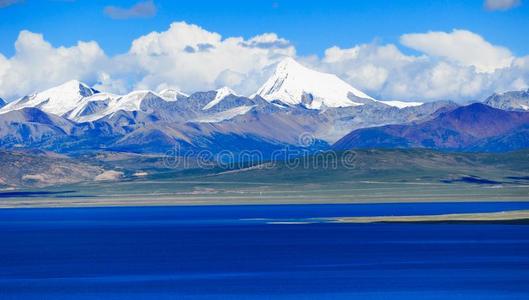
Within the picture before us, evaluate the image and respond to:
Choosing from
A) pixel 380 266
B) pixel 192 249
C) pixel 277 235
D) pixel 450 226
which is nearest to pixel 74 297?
pixel 380 266

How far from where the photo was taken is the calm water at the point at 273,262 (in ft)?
294

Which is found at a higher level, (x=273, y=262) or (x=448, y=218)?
(x=448, y=218)

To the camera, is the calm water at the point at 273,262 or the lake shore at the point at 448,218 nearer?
the calm water at the point at 273,262

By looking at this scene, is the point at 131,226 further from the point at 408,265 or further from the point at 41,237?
the point at 408,265

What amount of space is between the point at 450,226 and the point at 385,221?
52.1 ft

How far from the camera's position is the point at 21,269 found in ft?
356

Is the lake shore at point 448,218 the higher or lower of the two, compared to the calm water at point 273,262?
higher

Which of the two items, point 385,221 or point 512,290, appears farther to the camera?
point 385,221

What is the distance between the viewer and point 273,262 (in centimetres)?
11269

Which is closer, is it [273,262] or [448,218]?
[273,262]

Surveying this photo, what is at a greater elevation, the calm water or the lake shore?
the lake shore

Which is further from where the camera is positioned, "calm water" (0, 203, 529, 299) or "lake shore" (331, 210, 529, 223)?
"lake shore" (331, 210, 529, 223)

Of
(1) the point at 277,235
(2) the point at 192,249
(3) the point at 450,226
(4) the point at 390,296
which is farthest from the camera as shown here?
(3) the point at 450,226

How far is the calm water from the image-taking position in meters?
89.6
